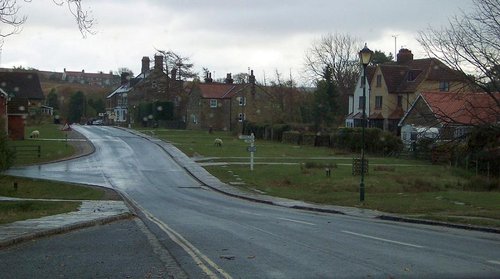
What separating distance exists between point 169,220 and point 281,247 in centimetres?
802

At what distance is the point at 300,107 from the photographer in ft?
334

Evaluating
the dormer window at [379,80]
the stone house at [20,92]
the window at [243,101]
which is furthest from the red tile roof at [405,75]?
the stone house at [20,92]

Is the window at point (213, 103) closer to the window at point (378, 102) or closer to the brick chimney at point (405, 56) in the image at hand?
the window at point (378, 102)

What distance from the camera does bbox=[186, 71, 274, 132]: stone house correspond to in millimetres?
103812

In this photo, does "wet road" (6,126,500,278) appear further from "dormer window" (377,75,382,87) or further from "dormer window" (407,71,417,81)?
"dormer window" (377,75,382,87)

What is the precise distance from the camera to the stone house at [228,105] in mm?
103812

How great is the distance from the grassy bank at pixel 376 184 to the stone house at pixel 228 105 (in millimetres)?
39943

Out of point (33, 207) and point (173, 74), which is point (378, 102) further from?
point (33, 207)

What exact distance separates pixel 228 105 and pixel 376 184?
225 feet

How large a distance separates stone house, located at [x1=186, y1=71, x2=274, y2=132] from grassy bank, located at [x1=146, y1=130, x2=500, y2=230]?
39943 millimetres

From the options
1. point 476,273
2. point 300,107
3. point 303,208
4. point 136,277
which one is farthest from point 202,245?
point 300,107

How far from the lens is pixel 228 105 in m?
105

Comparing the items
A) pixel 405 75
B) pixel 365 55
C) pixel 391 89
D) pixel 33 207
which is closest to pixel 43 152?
pixel 33 207

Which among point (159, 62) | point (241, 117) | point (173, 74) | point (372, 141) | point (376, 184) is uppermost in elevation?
point (159, 62)
